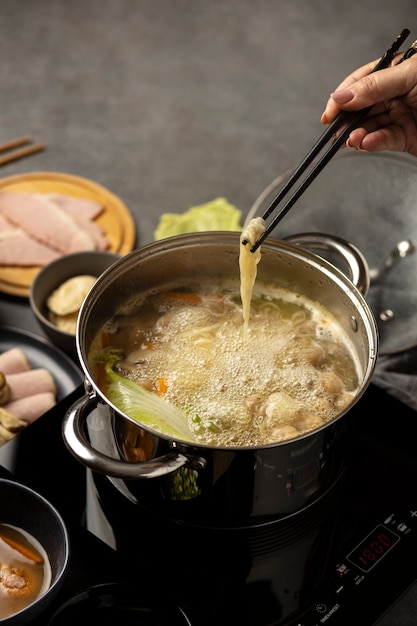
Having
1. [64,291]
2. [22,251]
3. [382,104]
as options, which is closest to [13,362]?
[64,291]

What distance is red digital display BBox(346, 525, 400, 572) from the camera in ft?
4.76

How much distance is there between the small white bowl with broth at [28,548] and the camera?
4.27ft

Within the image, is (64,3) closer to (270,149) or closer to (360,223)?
(270,149)

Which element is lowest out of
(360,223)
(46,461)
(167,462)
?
(46,461)

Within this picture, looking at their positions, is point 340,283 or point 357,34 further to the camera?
point 357,34

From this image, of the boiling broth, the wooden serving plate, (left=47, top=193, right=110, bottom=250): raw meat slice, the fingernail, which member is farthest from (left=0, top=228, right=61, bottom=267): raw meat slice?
the fingernail

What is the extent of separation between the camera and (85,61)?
294 centimetres

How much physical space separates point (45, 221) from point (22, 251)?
0.13m

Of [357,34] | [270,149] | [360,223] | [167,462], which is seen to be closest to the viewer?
[167,462]

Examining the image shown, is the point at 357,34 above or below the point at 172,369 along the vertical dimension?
above

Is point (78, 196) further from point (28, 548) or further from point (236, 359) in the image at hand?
point (28, 548)

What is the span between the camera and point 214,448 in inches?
47.4

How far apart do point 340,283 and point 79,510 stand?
68 centimetres

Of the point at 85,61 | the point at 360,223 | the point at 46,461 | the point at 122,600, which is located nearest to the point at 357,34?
the point at 85,61
